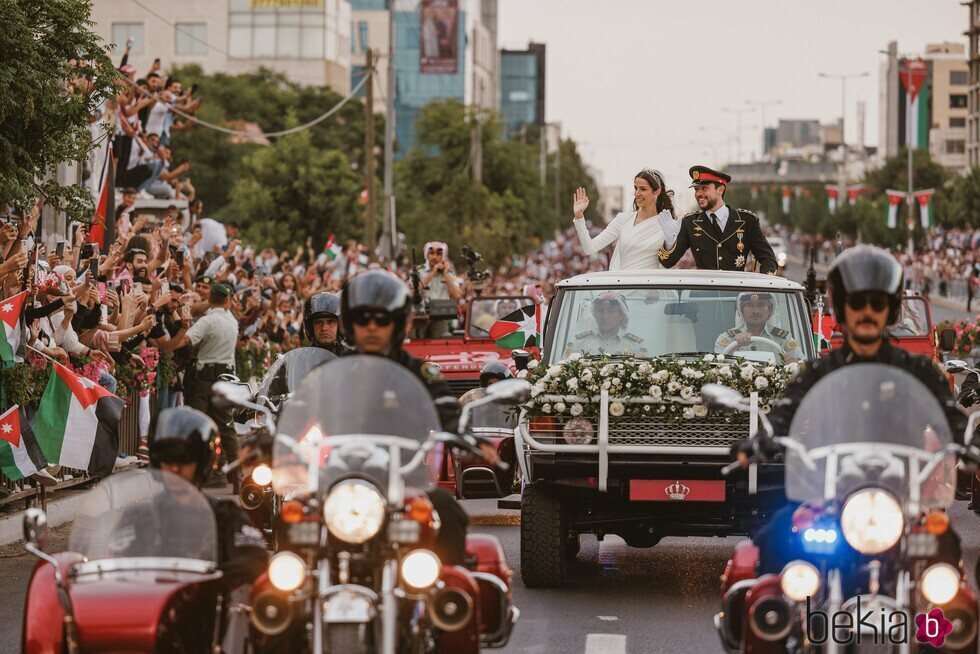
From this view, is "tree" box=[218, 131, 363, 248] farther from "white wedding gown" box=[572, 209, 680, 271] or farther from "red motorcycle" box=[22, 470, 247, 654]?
"red motorcycle" box=[22, 470, 247, 654]

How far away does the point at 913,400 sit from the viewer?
20.9ft

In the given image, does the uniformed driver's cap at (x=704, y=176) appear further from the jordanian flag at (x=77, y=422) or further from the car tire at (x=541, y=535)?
the jordanian flag at (x=77, y=422)

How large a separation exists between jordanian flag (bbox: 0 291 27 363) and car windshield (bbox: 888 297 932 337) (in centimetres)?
1015

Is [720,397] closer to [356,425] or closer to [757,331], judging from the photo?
[356,425]

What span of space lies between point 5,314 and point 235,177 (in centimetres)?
7146

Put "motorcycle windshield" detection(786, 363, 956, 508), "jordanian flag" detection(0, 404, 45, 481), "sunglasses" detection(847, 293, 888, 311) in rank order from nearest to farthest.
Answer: "motorcycle windshield" detection(786, 363, 956, 508)
"sunglasses" detection(847, 293, 888, 311)
"jordanian flag" detection(0, 404, 45, 481)

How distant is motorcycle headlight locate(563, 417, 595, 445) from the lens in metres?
11.0

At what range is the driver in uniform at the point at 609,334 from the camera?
11867 mm

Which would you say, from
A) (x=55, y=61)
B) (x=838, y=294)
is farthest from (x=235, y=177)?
(x=838, y=294)

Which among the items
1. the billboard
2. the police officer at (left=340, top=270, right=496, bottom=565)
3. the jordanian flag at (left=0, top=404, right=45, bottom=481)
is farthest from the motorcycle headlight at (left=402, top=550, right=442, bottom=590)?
the billboard

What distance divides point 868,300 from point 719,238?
7.43m

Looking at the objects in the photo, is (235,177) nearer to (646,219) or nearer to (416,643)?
(646,219)

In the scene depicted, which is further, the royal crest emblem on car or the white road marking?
the royal crest emblem on car

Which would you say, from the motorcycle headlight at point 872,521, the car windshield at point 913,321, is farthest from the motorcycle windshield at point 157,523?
the car windshield at point 913,321
